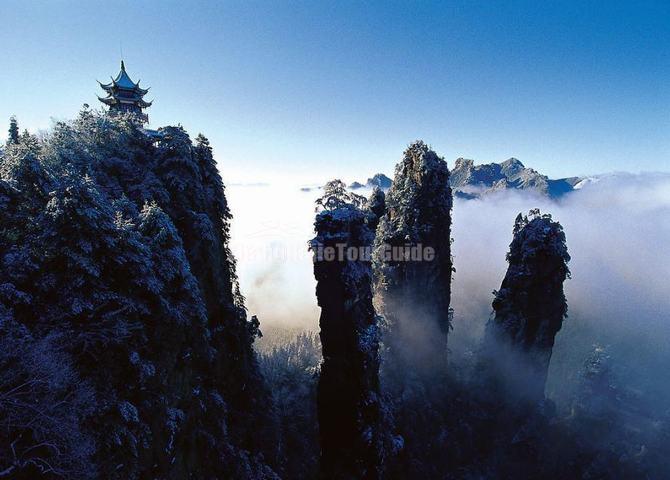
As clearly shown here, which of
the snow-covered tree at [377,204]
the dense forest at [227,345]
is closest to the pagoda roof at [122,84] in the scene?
the dense forest at [227,345]

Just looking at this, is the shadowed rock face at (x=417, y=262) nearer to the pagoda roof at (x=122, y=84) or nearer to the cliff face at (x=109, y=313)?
the cliff face at (x=109, y=313)

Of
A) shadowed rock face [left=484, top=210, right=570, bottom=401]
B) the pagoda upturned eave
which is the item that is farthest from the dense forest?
the pagoda upturned eave

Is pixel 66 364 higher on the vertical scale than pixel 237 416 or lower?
higher

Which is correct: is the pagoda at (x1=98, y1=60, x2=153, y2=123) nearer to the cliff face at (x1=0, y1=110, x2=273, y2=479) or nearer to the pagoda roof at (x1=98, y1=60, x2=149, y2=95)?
the pagoda roof at (x1=98, y1=60, x2=149, y2=95)

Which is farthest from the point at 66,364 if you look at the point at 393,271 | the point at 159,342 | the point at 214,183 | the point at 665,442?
the point at 665,442

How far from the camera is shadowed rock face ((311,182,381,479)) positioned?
87.6ft

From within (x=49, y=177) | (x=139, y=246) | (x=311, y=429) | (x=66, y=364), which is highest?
(x=49, y=177)

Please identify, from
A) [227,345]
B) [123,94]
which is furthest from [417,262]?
Result: [123,94]

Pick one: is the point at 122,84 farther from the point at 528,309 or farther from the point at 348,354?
the point at 528,309

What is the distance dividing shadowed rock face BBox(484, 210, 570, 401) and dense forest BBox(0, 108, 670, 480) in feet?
0.74

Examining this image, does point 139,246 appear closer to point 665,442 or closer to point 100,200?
point 100,200

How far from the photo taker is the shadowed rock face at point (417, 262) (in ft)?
139

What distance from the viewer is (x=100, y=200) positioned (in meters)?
15.7

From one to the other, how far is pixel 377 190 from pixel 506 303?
24405 millimetres
